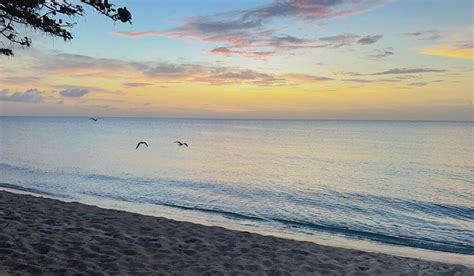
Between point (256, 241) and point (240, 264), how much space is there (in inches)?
90.2

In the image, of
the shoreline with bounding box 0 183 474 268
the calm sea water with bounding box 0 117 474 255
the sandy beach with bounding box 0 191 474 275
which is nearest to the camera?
the sandy beach with bounding box 0 191 474 275

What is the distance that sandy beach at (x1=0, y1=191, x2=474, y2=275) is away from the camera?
7656mm

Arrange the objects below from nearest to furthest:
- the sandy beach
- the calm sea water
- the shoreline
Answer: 1. the sandy beach
2. the shoreline
3. the calm sea water

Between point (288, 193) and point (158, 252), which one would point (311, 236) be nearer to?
point (158, 252)

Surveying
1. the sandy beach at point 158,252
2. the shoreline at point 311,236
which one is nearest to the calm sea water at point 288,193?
the shoreline at point 311,236

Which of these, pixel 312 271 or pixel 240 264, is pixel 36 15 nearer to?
pixel 240 264

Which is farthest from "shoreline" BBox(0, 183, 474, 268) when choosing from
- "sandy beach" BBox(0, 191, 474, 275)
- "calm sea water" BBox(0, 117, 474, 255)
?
"sandy beach" BBox(0, 191, 474, 275)

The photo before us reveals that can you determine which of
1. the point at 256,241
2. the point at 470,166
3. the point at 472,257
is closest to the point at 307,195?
the point at 472,257

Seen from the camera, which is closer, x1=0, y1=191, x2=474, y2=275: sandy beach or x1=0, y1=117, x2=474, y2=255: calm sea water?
x1=0, y1=191, x2=474, y2=275: sandy beach

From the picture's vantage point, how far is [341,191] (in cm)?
2380

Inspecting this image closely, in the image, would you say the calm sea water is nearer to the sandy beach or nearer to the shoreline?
the shoreline

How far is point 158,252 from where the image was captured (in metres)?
8.73

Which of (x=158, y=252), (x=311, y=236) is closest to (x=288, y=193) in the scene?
(x=311, y=236)

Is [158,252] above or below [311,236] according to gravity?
above
